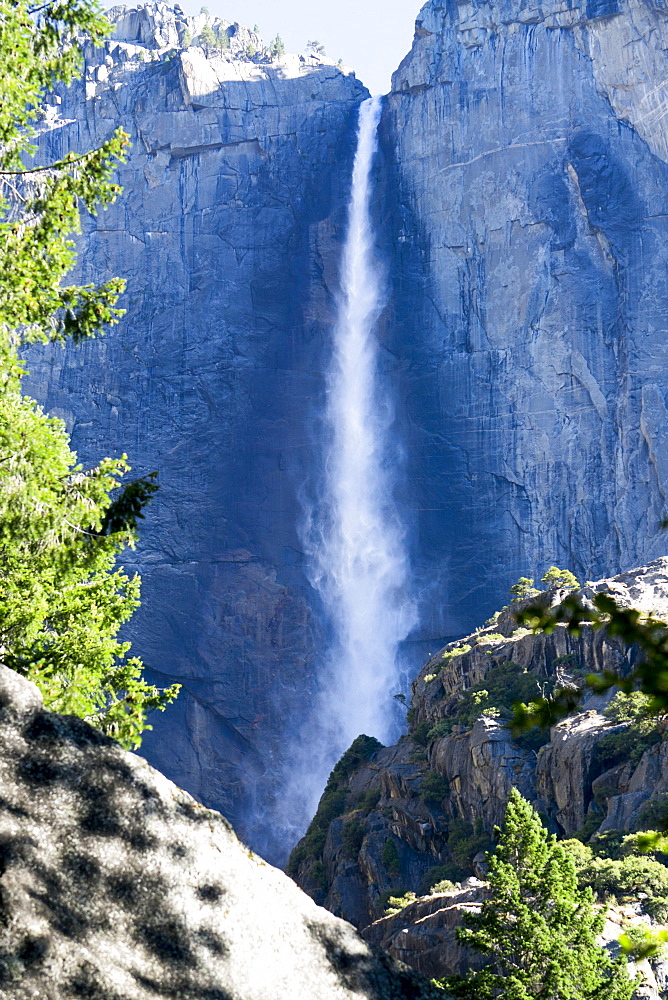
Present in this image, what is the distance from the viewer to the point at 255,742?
167ft

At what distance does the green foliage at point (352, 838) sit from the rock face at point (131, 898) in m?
23.0

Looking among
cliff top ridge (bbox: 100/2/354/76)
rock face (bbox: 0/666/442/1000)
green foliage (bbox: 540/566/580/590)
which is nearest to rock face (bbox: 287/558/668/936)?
green foliage (bbox: 540/566/580/590)

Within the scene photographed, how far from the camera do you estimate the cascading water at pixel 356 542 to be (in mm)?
50438

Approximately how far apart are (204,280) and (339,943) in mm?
56371

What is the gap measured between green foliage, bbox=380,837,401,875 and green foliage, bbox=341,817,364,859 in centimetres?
152

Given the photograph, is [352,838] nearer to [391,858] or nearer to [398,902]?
[391,858]

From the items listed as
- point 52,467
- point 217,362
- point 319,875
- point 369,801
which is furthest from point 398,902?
point 217,362

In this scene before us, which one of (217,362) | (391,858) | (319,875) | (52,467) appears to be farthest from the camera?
(217,362)

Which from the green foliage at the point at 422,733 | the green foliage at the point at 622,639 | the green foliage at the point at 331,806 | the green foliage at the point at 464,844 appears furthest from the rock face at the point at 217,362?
the green foliage at the point at 622,639

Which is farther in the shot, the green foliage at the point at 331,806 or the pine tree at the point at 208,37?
the pine tree at the point at 208,37

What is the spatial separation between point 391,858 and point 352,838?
216cm

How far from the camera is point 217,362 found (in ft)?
188

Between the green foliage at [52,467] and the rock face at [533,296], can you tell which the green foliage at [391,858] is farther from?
the rock face at [533,296]

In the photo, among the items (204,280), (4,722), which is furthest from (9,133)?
(204,280)
